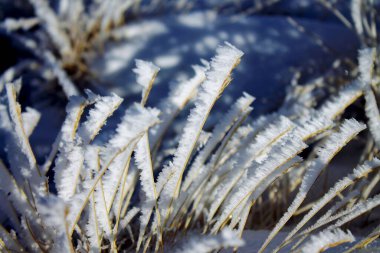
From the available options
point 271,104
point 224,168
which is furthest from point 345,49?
point 224,168

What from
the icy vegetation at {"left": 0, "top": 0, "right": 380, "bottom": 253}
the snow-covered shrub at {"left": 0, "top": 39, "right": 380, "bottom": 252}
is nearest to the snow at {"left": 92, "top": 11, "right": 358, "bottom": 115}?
the icy vegetation at {"left": 0, "top": 0, "right": 380, "bottom": 253}

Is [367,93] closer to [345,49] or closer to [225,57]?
[225,57]

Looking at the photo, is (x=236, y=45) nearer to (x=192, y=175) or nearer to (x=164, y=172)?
(x=192, y=175)

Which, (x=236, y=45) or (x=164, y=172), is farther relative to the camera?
(x=236, y=45)

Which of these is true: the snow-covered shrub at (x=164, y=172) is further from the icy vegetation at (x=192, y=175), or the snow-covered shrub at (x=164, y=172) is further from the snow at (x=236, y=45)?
the snow at (x=236, y=45)

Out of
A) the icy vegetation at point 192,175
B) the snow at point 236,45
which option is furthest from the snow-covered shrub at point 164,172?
the snow at point 236,45

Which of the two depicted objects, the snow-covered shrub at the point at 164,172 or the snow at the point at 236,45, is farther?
the snow at the point at 236,45

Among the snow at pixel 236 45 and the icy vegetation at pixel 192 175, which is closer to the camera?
the icy vegetation at pixel 192 175

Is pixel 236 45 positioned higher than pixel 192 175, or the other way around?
pixel 236 45

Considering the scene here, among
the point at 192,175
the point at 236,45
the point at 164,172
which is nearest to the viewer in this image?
the point at 164,172

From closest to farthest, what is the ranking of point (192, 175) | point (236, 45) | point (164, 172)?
1. point (164, 172)
2. point (192, 175)
3. point (236, 45)

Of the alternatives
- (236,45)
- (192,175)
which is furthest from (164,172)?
(236,45)
